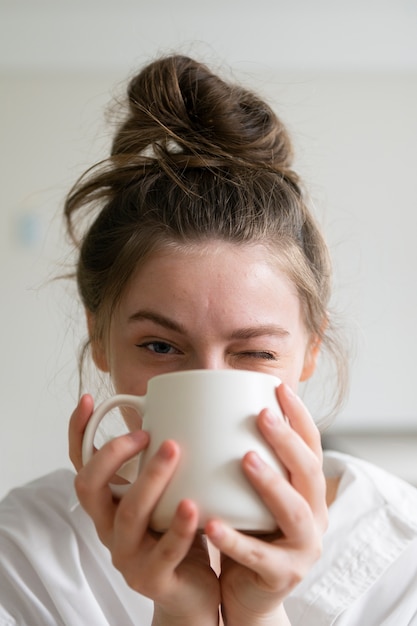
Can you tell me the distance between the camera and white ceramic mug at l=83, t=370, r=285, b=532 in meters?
0.66

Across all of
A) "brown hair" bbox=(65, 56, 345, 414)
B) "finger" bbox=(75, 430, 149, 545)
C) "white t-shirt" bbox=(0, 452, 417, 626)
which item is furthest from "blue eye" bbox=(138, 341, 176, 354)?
"white t-shirt" bbox=(0, 452, 417, 626)

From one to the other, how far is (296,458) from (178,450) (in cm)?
11

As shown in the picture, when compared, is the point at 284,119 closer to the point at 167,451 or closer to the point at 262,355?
the point at 262,355

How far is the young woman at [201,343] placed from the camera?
79cm

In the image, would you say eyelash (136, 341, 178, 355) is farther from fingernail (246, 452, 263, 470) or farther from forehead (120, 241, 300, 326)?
fingernail (246, 452, 263, 470)

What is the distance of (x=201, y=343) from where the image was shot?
92 centimetres

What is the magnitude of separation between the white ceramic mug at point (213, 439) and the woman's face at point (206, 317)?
225 millimetres

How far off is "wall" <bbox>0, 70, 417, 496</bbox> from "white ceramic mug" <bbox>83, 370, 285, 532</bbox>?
1963 mm

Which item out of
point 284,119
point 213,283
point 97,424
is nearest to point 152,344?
point 213,283

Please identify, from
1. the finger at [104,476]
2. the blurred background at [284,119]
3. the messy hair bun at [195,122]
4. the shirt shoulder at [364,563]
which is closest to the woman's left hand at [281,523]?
the finger at [104,476]

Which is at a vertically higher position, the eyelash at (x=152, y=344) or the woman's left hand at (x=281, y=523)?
the eyelash at (x=152, y=344)

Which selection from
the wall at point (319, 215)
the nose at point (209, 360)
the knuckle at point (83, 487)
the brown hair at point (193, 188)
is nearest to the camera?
the knuckle at point (83, 487)

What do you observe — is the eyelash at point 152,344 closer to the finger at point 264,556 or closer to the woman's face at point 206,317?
the woman's face at point 206,317

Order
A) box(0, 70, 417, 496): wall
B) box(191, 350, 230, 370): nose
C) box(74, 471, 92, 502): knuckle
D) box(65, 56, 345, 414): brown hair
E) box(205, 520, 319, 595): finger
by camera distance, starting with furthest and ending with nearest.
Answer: box(0, 70, 417, 496): wall, box(65, 56, 345, 414): brown hair, box(191, 350, 230, 370): nose, box(74, 471, 92, 502): knuckle, box(205, 520, 319, 595): finger
